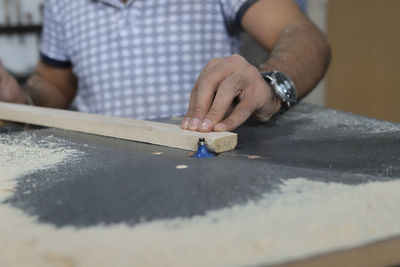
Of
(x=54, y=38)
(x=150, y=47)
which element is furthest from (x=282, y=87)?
(x=54, y=38)

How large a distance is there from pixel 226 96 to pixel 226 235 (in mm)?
381

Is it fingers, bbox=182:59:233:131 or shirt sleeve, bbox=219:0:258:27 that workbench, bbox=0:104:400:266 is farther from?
shirt sleeve, bbox=219:0:258:27

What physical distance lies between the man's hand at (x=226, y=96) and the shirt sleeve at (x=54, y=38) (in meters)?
0.79

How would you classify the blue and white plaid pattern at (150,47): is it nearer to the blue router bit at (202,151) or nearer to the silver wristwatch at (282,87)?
the silver wristwatch at (282,87)

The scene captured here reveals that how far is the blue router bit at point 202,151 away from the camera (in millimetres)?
682

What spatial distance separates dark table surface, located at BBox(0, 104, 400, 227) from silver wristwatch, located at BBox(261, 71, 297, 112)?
0.21 ft

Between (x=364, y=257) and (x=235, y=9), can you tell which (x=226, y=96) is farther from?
(x=235, y=9)

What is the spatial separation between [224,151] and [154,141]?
132 millimetres

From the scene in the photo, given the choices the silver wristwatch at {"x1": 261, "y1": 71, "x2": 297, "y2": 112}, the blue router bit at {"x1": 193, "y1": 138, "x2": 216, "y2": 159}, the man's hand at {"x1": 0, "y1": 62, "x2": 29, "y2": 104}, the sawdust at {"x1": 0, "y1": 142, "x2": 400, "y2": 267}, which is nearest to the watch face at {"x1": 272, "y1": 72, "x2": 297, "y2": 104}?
the silver wristwatch at {"x1": 261, "y1": 71, "x2": 297, "y2": 112}

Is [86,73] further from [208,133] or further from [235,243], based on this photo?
[235,243]

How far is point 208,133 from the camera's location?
28.8 inches

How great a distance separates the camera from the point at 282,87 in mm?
875

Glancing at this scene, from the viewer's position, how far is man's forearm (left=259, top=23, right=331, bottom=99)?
102 centimetres

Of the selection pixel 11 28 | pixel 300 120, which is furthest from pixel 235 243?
pixel 11 28
